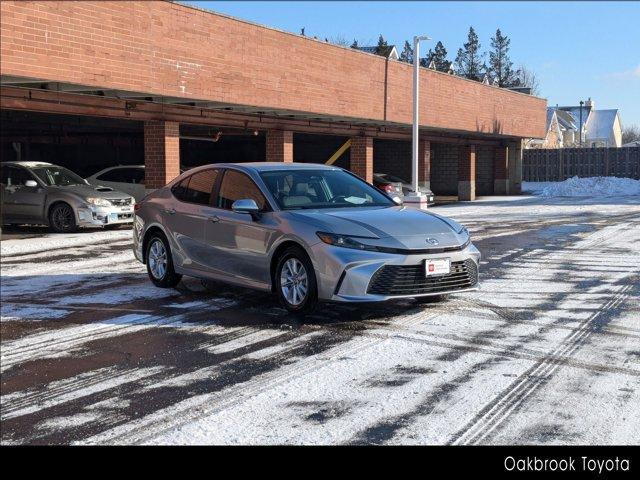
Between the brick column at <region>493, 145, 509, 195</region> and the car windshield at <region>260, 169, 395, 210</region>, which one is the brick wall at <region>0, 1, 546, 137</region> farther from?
the brick column at <region>493, 145, 509, 195</region>

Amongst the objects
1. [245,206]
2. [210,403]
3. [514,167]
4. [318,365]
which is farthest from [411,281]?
[514,167]

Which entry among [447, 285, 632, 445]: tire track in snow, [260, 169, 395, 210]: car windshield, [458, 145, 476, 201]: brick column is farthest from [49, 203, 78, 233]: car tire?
[458, 145, 476, 201]: brick column

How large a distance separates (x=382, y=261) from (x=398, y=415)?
255 cm

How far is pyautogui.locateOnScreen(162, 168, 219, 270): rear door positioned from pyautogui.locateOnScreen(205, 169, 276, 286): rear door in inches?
6.3

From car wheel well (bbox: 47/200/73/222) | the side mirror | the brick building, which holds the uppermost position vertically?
the brick building

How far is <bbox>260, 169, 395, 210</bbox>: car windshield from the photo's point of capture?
8.38 metres

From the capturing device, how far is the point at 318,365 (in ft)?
20.0

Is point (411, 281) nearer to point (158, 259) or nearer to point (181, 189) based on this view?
point (181, 189)

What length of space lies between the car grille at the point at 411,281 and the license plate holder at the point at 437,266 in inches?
1.5

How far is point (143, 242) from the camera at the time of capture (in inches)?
396

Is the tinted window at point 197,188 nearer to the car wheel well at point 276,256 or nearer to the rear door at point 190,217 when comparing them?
the rear door at point 190,217

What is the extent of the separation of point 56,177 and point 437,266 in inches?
496
